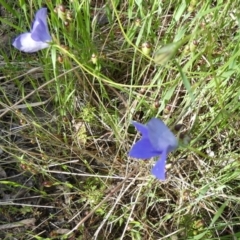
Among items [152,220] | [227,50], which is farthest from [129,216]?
[227,50]

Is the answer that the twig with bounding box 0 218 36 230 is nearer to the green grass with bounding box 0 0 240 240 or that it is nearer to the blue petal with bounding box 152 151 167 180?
the green grass with bounding box 0 0 240 240

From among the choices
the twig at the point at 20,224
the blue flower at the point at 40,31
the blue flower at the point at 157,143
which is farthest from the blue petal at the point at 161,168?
the twig at the point at 20,224

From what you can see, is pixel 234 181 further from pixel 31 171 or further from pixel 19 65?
pixel 19 65

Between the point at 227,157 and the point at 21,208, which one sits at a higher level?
the point at 21,208

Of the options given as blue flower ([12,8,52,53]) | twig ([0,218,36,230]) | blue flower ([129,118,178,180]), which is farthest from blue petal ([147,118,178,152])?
twig ([0,218,36,230])

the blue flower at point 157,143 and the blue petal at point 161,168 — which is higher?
the blue flower at point 157,143

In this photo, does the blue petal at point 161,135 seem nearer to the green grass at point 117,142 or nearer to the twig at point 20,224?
the green grass at point 117,142

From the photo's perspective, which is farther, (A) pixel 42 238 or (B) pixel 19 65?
(B) pixel 19 65
